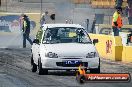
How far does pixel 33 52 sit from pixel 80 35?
6.31ft

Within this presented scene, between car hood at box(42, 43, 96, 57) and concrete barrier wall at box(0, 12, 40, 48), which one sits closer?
car hood at box(42, 43, 96, 57)

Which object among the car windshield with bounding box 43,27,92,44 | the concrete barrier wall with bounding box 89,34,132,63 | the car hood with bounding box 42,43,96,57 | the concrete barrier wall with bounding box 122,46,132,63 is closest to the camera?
the car hood with bounding box 42,43,96,57

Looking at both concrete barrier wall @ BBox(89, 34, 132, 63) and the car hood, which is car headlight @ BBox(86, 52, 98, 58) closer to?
the car hood

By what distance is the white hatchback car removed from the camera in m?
16.0

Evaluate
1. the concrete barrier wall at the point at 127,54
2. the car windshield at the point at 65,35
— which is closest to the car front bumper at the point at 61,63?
the car windshield at the point at 65,35

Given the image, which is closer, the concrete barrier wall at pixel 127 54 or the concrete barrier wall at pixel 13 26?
the concrete barrier wall at pixel 127 54

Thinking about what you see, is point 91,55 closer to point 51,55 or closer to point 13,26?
point 51,55

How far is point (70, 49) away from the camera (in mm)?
16125

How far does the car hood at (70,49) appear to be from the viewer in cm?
1600

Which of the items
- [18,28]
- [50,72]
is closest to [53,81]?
[50,72]

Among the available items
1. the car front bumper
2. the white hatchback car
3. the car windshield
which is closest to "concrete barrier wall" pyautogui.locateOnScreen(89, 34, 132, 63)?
the car windshield

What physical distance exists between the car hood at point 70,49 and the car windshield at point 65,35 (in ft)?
1.28

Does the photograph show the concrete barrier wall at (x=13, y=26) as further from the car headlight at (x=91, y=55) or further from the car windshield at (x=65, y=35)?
the car headlight at (x=91, y=55)

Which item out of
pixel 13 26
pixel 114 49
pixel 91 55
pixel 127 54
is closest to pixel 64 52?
pixel 91 55
